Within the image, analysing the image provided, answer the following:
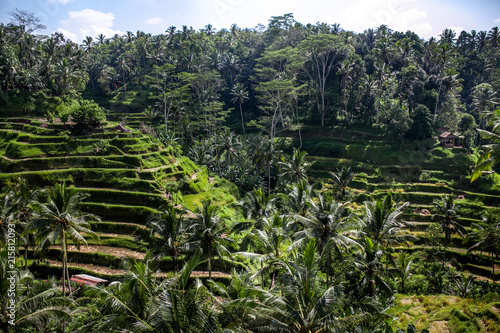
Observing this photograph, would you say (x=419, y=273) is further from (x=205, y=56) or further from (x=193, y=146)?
(x=205, y=56)

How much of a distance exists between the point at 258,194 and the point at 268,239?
739 centimetres

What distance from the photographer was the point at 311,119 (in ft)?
213

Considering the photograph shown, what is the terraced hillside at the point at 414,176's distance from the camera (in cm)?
3978

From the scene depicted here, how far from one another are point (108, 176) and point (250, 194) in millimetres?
21415

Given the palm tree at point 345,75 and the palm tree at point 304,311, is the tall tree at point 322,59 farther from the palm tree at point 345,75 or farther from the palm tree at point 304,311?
the palm tree at point 304,311

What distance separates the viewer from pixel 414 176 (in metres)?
49.7

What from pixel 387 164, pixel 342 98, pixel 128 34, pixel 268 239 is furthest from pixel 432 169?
pixel 128 34

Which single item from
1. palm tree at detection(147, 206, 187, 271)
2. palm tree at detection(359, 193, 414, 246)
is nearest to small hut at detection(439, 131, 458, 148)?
palm tree at detection(359, 193, 414, 246)

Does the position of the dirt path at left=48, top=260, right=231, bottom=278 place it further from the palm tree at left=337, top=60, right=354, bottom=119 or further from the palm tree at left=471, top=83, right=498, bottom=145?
the palm tree at left=471, top=83, right=498, bottom=145

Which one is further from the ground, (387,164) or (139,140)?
(139,140)

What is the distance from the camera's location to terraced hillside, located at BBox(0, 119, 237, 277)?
33000 mm

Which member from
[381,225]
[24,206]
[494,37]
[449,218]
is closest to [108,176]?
[24,206]

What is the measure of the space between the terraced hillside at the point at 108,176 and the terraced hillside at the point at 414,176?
1949 cm

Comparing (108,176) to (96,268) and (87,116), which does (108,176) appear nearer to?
(96,268)
